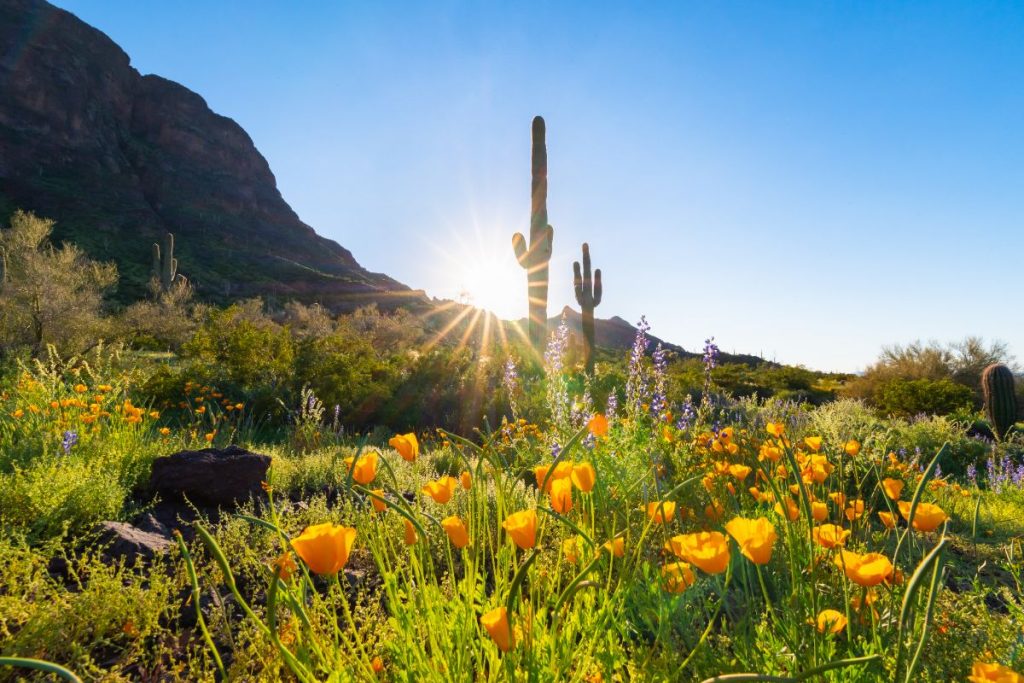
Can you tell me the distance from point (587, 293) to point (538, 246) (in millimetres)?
3902

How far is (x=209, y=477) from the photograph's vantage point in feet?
11.7

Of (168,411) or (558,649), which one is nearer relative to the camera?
(558,649)

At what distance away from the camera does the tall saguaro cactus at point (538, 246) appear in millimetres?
11922

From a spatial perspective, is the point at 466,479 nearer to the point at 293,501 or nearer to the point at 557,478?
the point at 557,478

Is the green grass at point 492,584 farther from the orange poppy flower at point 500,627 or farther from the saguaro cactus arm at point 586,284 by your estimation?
the saguaro cactus arm at point 586,284

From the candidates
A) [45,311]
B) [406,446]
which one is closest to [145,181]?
[45,311]

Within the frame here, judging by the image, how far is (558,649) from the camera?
1.47 meters

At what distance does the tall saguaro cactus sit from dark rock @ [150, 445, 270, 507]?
330 inches

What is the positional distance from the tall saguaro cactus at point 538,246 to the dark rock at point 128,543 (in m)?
9.25

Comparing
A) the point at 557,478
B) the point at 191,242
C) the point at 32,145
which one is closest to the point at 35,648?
the point at 557,478

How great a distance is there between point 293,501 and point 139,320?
21.8 meters

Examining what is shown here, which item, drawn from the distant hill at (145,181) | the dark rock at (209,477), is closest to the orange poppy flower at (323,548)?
the dark rock at (209,477)

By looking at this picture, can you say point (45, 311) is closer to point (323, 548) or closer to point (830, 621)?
point (323, 548)

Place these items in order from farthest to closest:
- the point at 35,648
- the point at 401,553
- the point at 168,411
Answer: the point at 168,411 < the point at 401,553 < the point at 35,648
